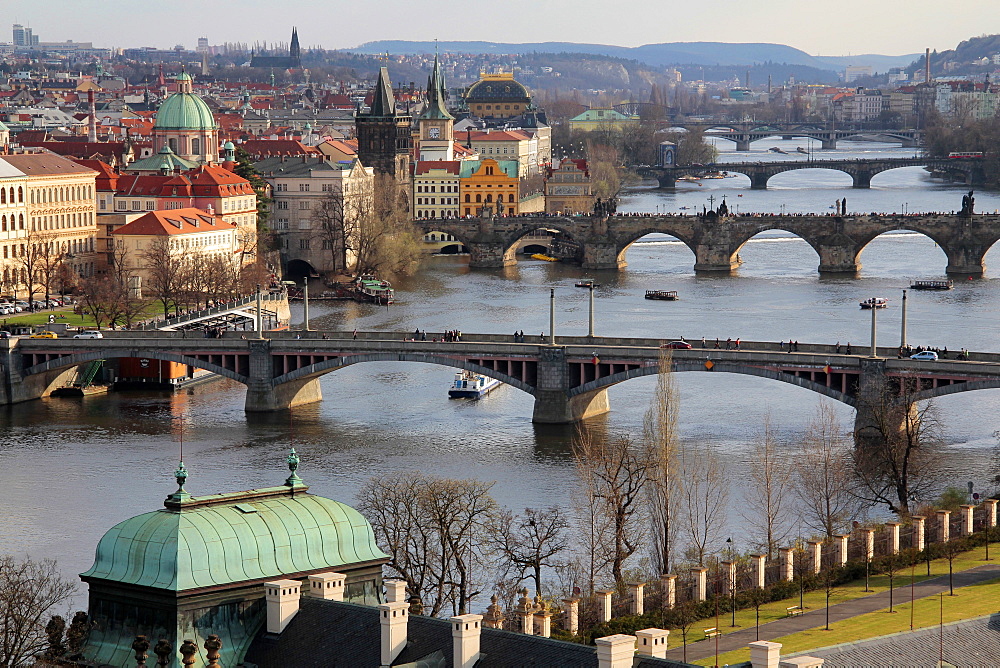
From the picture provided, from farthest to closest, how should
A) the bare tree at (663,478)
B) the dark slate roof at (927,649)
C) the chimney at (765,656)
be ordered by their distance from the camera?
the bare tree at (663,478), the dark slate roof at (927,649), the chimney at (765,656)

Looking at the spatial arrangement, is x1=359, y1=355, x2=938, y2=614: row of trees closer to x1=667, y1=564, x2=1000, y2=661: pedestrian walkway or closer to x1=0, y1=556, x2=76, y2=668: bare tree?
x1=667, y1=564, x2=1000, y2=661: pedestrian walkway

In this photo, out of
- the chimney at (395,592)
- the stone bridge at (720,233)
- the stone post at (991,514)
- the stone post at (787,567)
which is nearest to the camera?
the chimney at (395,592)

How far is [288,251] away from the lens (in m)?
110

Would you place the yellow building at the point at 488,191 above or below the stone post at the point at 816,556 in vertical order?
below

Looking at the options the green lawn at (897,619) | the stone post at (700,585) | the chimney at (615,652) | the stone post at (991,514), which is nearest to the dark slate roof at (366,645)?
the chimney at (615,652)

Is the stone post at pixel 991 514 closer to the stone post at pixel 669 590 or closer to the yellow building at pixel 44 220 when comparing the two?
the stone post at pixel 669 590

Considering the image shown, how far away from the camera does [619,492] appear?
46438mm

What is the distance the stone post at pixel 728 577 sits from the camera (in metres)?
38.0

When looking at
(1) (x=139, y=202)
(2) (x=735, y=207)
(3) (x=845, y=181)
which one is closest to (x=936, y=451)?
(1) (x=139, y=202)

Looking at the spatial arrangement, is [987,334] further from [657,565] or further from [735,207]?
[735,207]

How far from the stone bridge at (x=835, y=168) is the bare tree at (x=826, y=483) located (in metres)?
103

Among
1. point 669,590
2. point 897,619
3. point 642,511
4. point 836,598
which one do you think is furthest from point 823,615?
point 642,511

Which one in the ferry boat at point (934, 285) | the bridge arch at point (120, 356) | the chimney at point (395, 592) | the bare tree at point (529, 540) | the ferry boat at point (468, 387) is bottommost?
the ferry boat at point (934, 285)

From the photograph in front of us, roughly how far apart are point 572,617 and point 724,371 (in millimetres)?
26870
